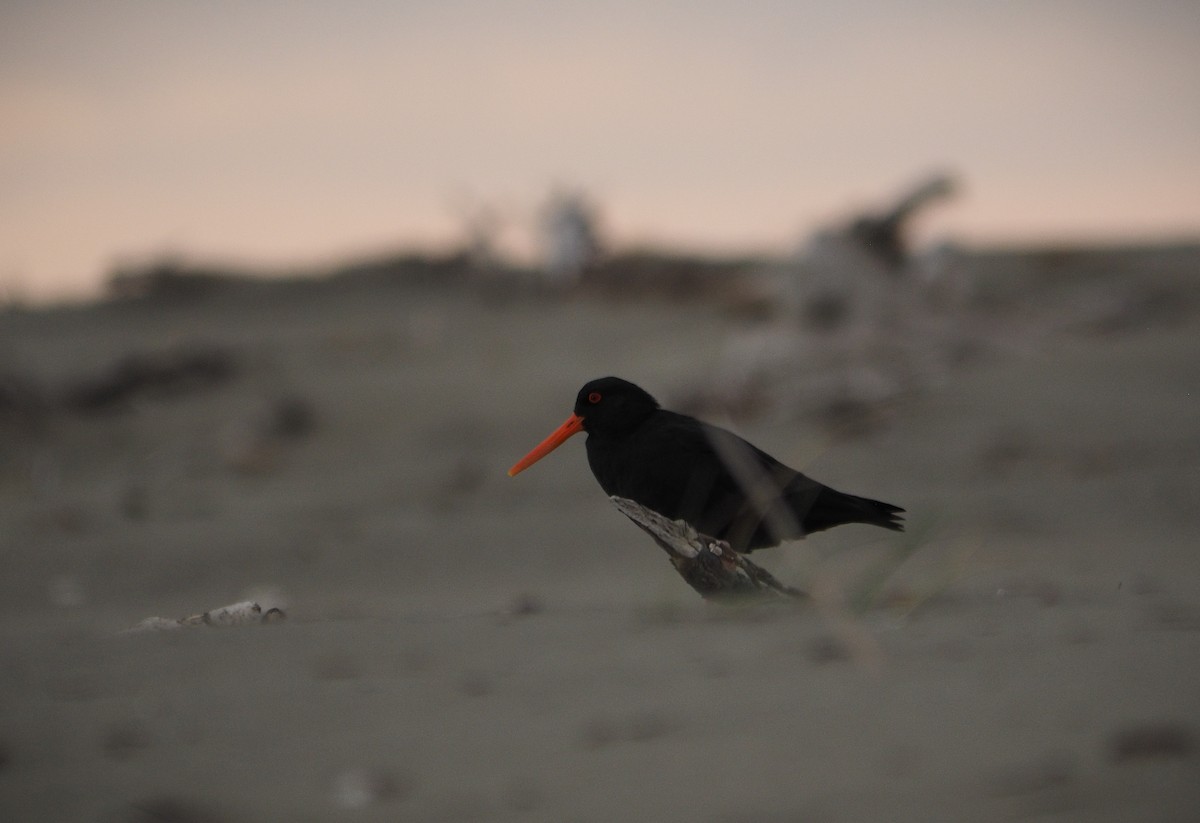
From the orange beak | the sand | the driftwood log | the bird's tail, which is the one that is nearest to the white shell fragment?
the sand

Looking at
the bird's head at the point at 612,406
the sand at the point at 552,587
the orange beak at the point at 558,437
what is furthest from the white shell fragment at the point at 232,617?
the bird's head at the point at 612,406

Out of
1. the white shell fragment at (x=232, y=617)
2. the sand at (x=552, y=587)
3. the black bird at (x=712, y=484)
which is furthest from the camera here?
the black bird at (x=712, y=484)

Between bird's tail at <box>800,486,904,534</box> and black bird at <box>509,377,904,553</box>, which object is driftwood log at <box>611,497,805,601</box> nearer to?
black bird at <box>509,377,904,553</box>

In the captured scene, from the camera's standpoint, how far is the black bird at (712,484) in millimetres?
4133

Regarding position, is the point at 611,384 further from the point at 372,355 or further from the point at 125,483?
the point at 372,355

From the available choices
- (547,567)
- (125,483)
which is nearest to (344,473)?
(125,483)

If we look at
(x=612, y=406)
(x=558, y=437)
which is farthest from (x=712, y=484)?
(x=558, y=437)

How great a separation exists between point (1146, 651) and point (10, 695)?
7.52 ft

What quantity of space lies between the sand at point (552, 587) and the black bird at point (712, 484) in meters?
0.17

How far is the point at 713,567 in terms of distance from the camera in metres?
3.69

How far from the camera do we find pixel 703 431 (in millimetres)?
4441

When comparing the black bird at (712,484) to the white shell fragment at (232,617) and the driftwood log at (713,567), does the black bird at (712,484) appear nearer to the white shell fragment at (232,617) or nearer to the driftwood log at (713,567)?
the driftwood log at (713,567)

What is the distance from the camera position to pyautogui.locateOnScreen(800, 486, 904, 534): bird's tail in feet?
13.9

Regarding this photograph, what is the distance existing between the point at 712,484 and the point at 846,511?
47cm
